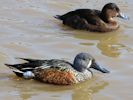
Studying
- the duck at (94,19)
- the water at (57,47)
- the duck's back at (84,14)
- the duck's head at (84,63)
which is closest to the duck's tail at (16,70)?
the water at (57,47)

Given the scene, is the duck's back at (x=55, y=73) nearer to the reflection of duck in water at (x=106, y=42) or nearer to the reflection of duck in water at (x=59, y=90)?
the reflection of duck in water at (x=59, y=90)

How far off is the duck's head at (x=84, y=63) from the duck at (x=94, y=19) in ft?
9.60

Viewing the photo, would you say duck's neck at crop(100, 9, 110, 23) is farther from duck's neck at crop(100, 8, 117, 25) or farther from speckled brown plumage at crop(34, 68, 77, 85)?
speckled brown plumage at crop(34, 68, 77, 85)

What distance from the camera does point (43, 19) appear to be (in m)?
12.9

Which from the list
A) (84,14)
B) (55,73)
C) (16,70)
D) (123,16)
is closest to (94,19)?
(84,14)

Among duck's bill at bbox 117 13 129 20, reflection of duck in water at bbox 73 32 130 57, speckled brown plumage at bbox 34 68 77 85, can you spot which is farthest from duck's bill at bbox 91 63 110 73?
duck's bill at bbox 117 13 129 20

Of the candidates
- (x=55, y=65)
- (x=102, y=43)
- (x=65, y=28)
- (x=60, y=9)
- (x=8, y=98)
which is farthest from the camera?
(x=60, y=9)

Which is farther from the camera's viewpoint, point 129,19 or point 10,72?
point 129,19

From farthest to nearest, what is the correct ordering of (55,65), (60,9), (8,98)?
(60,9)
(55,65)
(8,98)

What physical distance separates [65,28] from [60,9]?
1.27m

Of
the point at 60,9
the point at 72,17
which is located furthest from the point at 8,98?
the point at 60,9

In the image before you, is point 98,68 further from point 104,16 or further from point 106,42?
Result: point 104,16

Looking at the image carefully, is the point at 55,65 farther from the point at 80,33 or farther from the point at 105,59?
the point at 80,33

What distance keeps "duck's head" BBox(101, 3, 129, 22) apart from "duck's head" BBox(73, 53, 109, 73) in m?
3.26
